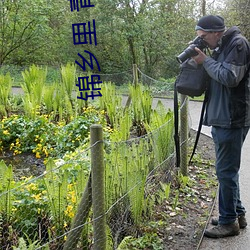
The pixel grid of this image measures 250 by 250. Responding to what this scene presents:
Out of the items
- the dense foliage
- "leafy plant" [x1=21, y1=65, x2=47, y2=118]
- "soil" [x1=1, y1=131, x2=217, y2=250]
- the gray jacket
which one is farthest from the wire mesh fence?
the dense foliage

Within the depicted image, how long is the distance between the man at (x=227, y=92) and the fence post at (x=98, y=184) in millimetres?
1051

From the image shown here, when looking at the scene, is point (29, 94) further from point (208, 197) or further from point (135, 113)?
point (208, 197)

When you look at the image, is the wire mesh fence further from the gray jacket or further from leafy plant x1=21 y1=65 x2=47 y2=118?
leafy plant x1=21 y1=65 x2=47 y2=118

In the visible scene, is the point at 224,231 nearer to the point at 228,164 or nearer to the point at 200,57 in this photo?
the point at 228,164

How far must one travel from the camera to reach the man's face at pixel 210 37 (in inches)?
113

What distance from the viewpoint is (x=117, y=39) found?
48.6ft

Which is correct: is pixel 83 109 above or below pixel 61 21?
below

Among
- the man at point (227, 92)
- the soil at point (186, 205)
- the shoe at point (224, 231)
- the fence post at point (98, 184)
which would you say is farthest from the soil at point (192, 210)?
the fence post at point (98, 184)

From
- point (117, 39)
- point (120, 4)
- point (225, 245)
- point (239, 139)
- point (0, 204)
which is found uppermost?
point (120, 4)

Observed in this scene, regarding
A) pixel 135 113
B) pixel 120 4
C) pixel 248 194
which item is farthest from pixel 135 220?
pixel 120 4

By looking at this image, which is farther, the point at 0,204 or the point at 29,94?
the point at 29,94

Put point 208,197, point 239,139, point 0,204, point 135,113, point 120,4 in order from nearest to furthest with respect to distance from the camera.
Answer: point 0,204, point 239,139, point 208,197, point 135,113, point 120,4

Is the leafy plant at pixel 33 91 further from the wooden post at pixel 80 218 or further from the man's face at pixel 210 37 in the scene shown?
the wooden post at pixel 80 218

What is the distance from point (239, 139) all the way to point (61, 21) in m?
15.3
